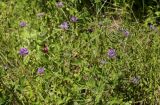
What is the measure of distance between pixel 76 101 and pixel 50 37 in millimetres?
829

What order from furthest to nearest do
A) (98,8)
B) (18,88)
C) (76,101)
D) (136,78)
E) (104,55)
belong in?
(98,8), (104,55), (136,78), (76,101), (18,88)

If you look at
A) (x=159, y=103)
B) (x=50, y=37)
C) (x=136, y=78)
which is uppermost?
(x=50, y=37)

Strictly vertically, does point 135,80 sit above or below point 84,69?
below

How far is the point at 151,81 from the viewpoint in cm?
271

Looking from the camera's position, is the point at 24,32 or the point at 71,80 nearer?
the point at 71,80

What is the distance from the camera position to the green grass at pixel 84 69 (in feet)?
8.07

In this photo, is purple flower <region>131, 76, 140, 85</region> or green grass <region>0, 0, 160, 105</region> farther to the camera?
A: purple flower <region>131, 76, 140, 85</region>

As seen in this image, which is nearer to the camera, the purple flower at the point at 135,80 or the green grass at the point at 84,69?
the green grass at the point at 84,69

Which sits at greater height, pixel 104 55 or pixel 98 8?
pixel 98 8

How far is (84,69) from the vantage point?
2.61 meters

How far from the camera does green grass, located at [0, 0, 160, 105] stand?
2.46 meters

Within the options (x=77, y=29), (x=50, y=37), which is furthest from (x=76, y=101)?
(x=77, y=29)

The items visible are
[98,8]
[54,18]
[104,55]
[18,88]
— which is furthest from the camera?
[54,18]

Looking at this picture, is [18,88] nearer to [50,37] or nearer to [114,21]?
[50,37]
